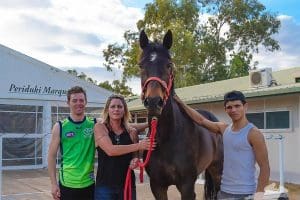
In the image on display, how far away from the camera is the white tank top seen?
10.3 feet

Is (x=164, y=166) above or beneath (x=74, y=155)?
beneath

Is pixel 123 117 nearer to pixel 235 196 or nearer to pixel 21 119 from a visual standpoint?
pixel 235 196

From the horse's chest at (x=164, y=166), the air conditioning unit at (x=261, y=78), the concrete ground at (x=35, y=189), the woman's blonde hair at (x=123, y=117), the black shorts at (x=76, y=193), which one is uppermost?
the air conditioning unit at (x=261, y=78)

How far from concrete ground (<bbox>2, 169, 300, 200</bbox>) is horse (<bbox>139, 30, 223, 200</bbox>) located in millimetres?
3864

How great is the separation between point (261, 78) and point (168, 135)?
417 inches

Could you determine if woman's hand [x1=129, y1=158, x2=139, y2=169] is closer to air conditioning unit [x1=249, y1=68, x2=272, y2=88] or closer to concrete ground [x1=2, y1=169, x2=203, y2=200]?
concrete ground [x1=2, y1=169, x2=203, y2=200]

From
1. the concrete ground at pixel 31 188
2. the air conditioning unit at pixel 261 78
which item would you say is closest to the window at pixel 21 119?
the concrete ground at pixel 31 188

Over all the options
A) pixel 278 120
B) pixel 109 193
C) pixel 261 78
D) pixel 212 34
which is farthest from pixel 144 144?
pixel 212 34

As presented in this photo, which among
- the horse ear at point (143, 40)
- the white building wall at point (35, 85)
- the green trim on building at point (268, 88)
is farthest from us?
the white building wall at point (35, 85)

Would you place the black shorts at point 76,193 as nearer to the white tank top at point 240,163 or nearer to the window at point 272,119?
the white tank top at point 240,163

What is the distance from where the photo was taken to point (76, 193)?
3.55m

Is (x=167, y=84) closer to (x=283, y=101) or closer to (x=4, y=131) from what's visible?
(x=283, y=101)

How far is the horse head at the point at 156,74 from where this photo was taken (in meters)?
3.31

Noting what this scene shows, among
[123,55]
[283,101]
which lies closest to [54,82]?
[283,101]
